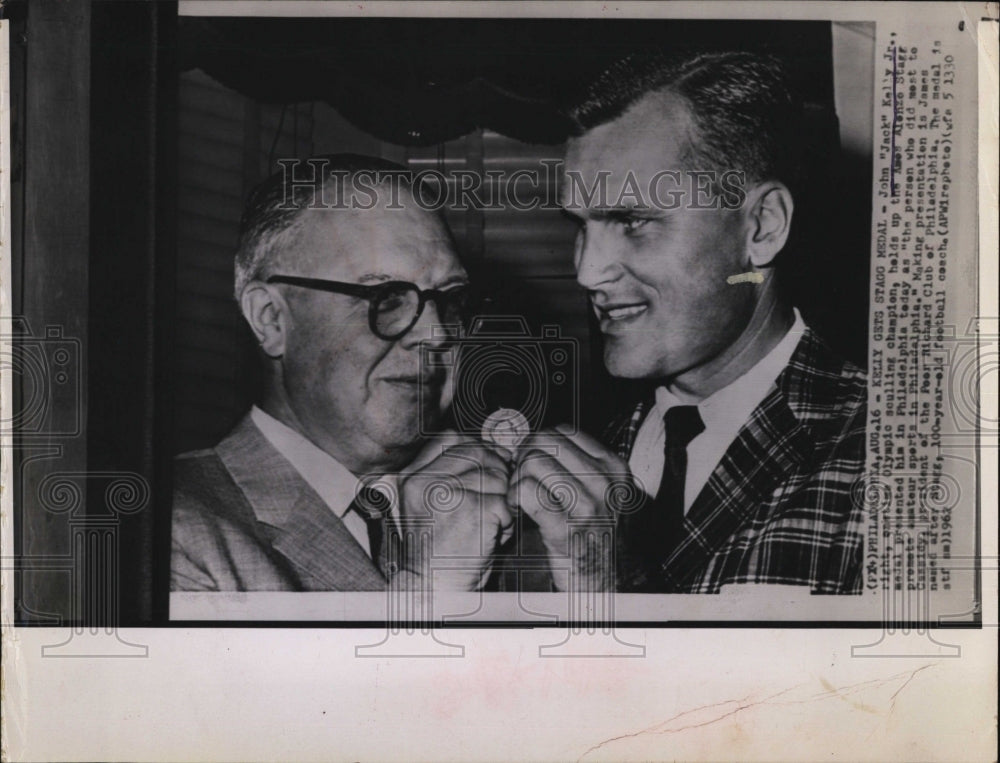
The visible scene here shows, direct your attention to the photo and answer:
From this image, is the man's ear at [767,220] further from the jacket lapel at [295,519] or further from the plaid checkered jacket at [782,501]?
the jacket lapel at [295,519]

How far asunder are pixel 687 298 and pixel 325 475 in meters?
0.89

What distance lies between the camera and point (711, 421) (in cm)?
205

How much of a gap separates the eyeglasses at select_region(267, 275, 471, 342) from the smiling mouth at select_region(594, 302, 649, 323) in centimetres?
30

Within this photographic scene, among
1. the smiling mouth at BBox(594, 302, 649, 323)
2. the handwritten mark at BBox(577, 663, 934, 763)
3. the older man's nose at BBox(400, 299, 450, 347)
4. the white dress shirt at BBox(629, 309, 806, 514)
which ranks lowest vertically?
the handwritten mark at BBox(577, 663, 934, 763)

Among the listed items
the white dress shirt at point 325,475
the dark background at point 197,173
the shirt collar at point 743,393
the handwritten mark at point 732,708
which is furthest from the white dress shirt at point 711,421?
the white dress shirt at point 325,475

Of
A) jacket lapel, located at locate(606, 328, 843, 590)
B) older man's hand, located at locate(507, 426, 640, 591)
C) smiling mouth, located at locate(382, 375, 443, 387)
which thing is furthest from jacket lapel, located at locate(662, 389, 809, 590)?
smiling mouth, located at locate(382, 375, 443, 387)

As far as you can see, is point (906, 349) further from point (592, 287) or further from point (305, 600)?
point (305, 600)

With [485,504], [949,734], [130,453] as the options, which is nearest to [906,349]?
[949,734]

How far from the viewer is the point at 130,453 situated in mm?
2035

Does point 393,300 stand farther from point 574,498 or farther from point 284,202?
point 574,498

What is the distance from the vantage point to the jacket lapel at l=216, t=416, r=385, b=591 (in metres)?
2.03

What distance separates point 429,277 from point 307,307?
28 cm

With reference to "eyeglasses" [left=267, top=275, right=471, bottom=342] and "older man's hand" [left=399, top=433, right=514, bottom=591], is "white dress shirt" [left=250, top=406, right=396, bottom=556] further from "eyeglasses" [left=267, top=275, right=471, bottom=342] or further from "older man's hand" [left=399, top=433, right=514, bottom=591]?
"eyeglasses" [left=267, top=275, right=471, bottom=342]

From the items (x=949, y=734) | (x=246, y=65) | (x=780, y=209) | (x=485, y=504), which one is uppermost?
(x=246, y=65)
